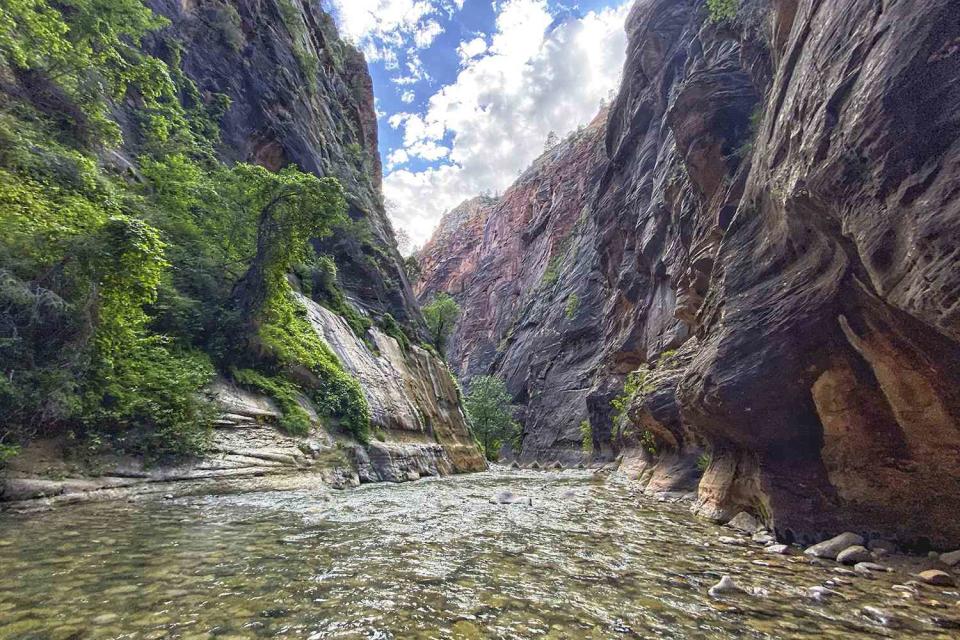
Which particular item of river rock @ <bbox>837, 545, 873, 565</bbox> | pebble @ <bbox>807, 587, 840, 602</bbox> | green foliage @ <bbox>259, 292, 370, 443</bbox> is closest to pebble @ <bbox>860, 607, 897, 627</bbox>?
pebble @ <bbox>807, 587, 840, 602</bbox>

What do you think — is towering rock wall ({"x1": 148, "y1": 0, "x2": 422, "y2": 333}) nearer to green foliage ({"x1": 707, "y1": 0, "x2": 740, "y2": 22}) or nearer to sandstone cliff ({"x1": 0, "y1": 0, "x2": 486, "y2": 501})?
sandstone cliff ({"x1": 0, "y1": 0, "x2": 486, "y2": 501})

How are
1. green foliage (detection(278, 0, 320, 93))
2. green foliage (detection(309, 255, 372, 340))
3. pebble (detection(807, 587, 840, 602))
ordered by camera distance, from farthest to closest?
green foliage (detection(278, 0, 320, 93)) → green foliage (detection(309, 255, 372, 340)) → pebble (detection(807, 587, 840, 602))

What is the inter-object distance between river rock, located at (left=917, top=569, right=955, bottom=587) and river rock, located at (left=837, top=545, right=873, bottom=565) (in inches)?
35.6

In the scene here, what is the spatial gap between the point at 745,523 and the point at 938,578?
4015mm

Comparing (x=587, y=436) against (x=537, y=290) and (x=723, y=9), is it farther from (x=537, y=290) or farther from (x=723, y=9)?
(x=537, y=290)

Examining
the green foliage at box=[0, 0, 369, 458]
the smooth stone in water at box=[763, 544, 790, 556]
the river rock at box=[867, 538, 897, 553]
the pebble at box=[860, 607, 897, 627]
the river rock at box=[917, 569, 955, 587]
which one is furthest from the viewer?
the green foliage at box=[0, 0, 369, 458]

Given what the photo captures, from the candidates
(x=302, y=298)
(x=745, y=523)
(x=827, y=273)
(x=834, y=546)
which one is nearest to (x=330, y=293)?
(x=302, y=298)

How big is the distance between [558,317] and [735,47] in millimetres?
40842

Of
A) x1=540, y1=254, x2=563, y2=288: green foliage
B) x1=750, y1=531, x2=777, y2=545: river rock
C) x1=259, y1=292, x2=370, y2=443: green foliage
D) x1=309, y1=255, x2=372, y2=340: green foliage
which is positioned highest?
x1=540, y1=254, x2=563, y2=288: green foliage

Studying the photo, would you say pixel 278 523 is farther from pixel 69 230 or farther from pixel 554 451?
pixel 554 451

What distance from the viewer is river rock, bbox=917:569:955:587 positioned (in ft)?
17.6

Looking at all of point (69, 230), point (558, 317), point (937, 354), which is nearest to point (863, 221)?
point (937, 354)

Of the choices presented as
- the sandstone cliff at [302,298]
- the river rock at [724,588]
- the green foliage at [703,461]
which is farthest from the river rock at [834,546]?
the sandstone cliff at [302,298]

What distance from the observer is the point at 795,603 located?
473 cm
